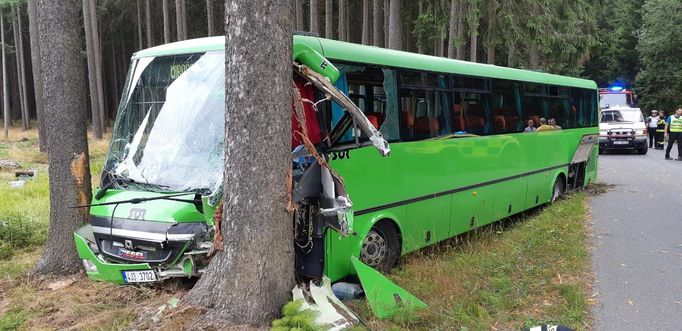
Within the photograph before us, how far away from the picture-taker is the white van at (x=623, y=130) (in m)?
22.5

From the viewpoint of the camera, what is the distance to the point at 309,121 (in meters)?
5.36

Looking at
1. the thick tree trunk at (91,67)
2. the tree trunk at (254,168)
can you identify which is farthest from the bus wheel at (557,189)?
the thick tree trunk at (91,67)

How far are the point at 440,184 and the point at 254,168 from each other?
12.1ft

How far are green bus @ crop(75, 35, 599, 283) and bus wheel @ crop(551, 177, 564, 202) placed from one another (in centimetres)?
433

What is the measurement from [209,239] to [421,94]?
3.42 meters

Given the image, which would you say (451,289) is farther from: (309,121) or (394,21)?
(394,21)

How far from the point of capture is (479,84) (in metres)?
8.43

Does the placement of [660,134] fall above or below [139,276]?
above

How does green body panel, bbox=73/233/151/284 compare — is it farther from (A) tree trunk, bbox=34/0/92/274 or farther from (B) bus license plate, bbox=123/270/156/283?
(A) tree trunk, bbox=34/0/92/274

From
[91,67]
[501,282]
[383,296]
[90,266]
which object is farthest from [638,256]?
[91,67]

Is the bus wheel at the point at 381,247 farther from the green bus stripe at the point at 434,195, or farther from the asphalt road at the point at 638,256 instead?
the asphalt road at the point at 638,256

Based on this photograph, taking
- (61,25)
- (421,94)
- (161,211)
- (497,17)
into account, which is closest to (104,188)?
(161,211)

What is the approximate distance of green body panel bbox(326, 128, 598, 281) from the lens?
5871mm

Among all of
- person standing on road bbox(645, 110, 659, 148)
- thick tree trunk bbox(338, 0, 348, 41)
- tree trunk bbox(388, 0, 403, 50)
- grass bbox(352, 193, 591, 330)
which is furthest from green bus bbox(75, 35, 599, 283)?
person standing on road bbox(645, 110, 659, 148)
